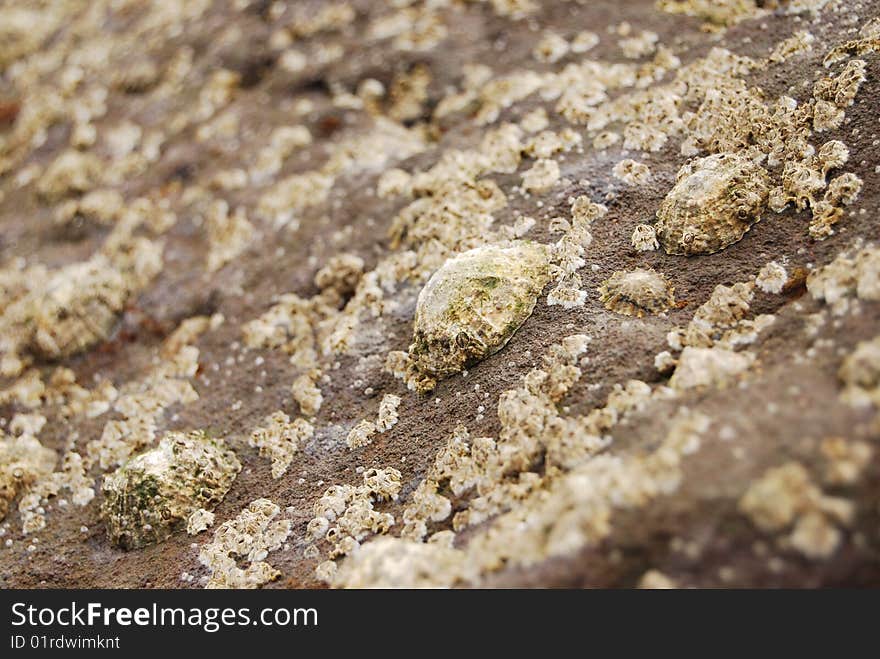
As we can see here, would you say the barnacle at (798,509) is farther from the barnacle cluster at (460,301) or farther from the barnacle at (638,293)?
the barnacle at (638,293)

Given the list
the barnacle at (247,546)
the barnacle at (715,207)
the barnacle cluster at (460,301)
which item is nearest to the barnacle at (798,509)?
the barnacle cluster at (460,301)

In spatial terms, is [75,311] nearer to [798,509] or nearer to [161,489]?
[161,489]

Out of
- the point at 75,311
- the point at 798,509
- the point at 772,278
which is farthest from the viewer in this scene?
the point at 75,311

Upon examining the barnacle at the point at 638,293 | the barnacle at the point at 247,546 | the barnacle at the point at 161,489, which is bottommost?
the barnacle at the point at 247,546

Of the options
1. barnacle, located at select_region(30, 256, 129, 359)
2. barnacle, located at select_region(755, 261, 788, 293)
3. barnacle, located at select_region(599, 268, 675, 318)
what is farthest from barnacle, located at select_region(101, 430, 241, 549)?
barnacle, located at select_region(755, 261, 788, 293)

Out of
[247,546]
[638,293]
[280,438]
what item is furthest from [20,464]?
[638,293]

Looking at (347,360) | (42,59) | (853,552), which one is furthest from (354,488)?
(42,59)

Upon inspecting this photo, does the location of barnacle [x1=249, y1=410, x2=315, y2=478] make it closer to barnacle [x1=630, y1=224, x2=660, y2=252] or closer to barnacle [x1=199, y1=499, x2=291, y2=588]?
barnacle [x1=199, y1=499, x2=291, y2=588]
